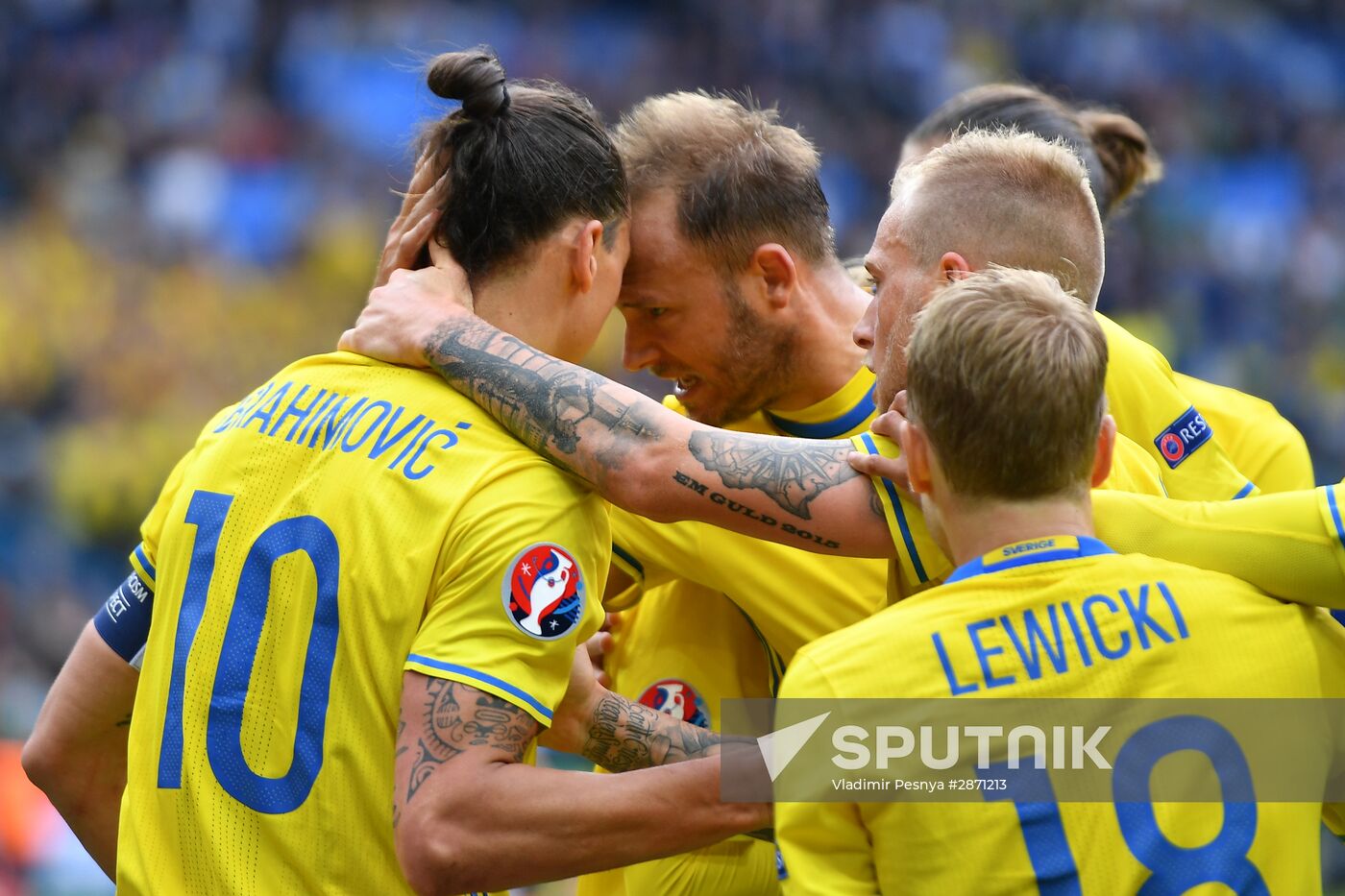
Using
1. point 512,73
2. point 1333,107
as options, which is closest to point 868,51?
point 512,73

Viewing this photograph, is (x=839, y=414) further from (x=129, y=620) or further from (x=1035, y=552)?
(x=129, y=620)

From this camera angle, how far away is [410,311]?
10.1 feet

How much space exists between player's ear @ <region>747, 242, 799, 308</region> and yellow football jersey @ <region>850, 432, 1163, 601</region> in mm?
897

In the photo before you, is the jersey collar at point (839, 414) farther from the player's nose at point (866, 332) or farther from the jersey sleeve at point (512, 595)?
the jersey sleeve at point (512, 595)

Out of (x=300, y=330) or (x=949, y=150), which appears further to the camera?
(x=300, y=330)

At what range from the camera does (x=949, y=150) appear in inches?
124

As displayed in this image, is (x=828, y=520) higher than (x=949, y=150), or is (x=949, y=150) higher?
(x=949, y=150)

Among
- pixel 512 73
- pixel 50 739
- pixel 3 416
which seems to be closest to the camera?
pixel 50 739

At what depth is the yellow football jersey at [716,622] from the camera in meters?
3.51

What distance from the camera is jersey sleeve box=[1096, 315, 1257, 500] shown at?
10.9 ft

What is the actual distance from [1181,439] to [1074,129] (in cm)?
182

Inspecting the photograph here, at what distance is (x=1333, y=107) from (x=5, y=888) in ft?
48.1

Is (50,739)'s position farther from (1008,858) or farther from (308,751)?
(1008,858)

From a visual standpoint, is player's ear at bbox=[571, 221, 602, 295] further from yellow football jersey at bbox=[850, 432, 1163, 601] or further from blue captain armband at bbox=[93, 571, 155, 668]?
blue captain armband at bbox=[93, 571, 155, 668]
